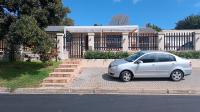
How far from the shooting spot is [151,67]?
61.9 feet

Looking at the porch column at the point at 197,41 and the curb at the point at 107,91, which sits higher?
the porch column at the point at 197,41

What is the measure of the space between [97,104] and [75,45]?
12897mm

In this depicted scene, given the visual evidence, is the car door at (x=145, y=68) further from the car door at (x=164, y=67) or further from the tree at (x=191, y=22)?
the tree at (x=191, y=22)

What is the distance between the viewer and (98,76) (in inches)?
789

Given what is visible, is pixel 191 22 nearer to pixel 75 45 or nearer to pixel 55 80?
pixel 75 45

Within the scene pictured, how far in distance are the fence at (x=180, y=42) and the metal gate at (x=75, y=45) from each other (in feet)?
17.7

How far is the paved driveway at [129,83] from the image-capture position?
688 inches

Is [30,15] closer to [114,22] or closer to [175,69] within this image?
[175,69]

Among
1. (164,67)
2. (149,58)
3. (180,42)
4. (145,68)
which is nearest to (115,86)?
(145,68)

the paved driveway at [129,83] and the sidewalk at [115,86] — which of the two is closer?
the sidewalk at [115,86]

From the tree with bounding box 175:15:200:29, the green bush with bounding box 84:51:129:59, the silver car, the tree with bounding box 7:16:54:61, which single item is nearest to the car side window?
the silver car

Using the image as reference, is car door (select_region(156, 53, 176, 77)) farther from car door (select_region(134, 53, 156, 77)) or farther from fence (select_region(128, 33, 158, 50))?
fence (select_region(128, 33, 158, 50))

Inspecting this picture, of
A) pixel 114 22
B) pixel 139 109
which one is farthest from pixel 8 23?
pixel 114 22

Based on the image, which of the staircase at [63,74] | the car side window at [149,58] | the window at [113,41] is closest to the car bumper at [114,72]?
the car side window at [149,58]
